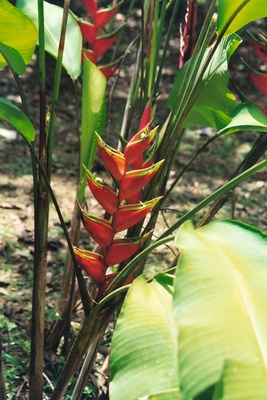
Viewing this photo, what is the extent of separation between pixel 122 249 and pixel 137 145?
0.63 ft

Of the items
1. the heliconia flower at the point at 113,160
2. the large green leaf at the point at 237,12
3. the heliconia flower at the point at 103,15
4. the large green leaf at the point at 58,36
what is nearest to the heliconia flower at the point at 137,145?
the heliconia flower at the point at 113,160

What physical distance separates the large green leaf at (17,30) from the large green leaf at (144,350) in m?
0.51

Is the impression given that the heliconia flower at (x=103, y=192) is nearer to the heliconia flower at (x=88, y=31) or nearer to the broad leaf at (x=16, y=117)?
the broad leaf at (x=16, y=117)

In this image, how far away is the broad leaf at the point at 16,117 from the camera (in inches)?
41.2

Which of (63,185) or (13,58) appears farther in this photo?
(63,185)

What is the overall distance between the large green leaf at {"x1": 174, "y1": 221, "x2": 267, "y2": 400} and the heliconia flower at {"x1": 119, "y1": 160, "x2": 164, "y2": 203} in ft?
0.64

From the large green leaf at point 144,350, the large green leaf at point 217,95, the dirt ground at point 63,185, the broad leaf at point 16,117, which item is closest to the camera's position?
the large green leaf at point 144,350

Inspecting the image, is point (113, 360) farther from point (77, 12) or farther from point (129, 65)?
point (77, 12)

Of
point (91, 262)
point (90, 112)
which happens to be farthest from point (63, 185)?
point (91, 262)

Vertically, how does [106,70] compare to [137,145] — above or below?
above

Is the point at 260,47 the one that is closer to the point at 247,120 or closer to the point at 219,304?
the point at 247,120

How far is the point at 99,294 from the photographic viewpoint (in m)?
1.20

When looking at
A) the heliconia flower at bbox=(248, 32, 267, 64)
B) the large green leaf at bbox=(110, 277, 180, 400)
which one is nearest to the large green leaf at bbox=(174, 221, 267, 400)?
the large green leaf at bbox=(110, 277, 180, 400)

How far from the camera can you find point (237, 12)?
3.60 ft
